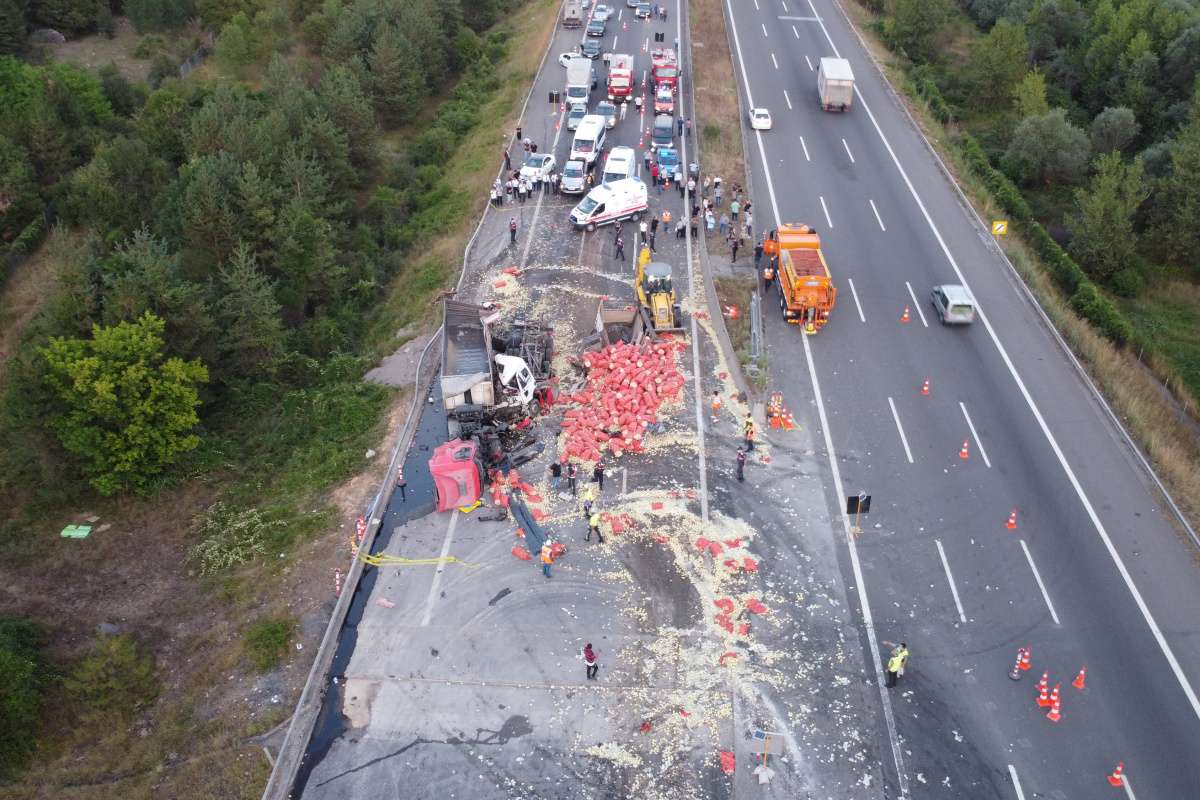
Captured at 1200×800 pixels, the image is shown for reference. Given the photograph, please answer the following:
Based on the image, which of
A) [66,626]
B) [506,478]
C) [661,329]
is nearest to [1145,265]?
[661,329]

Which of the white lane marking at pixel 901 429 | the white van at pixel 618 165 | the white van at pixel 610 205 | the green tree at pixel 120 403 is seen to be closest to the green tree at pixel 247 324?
the green tree at pixel 120 403

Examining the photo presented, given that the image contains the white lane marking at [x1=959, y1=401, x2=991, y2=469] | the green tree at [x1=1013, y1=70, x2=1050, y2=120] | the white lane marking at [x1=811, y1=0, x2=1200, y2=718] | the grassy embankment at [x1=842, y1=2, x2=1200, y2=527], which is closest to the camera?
the white lane marking at [x1=811, y1=0, x2=1200, y2=718]

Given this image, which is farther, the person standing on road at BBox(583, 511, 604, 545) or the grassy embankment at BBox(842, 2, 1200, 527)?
the grassy embankment at BBox(842, 2, 1200, 527)

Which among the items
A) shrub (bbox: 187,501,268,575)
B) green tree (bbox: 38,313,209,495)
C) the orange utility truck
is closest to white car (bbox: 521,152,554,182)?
the orange utility truck

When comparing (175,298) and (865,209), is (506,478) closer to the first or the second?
(175,298)

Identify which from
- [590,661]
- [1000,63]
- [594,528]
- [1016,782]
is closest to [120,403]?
[594,528]

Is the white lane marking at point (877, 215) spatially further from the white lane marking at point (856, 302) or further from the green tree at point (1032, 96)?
the green tree at point (1032, 96)

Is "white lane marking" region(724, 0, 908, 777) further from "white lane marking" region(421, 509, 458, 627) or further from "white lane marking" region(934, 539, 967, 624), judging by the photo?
"white lane marking" region(421, 509, 458, 627)
